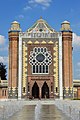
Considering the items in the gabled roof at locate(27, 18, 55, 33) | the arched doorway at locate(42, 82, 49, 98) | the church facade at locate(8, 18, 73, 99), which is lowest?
the arched doorway at locate(42, 82, 49, 98)

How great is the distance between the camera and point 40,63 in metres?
71.3

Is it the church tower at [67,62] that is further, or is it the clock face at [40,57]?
the clock face at [40,57]

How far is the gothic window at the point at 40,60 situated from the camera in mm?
70188

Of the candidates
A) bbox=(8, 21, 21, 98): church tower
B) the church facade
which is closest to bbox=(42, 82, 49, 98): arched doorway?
the church facade

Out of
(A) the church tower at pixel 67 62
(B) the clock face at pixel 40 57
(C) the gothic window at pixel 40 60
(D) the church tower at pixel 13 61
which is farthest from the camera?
(B) the clock face at pixel 40 57

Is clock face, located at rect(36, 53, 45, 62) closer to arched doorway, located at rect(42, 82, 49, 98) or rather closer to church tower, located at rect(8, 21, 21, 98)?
church tower, located at rect(8, 21, 21, 98)

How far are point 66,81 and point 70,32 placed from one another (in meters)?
10.2

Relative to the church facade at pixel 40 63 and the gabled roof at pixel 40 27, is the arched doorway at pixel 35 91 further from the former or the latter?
the gabled roof at pixel 40 27

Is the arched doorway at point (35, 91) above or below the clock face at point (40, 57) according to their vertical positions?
below

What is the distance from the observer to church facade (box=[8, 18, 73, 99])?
69.2 metres

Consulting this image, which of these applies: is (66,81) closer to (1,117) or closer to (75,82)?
(75,82)

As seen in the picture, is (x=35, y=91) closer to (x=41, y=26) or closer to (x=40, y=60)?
(x=40, y=60)

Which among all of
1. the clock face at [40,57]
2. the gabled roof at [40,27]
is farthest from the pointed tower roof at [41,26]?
the clock face at [40,57]

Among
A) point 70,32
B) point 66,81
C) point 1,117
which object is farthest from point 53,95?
point 1,117
